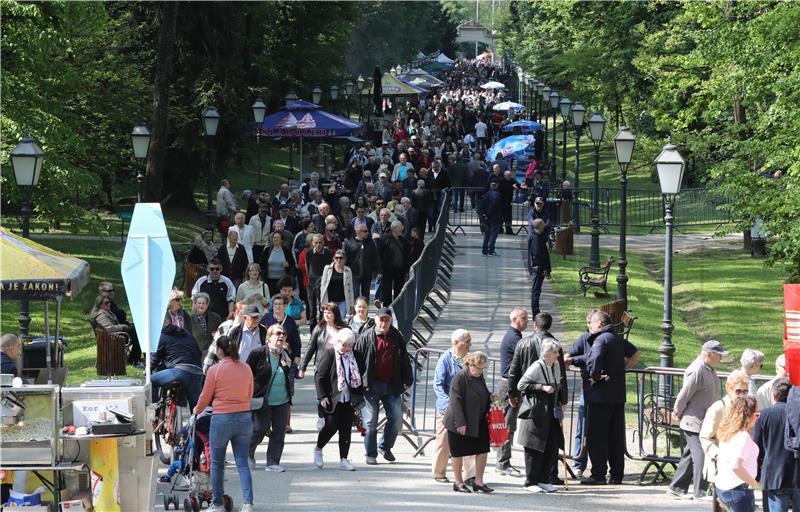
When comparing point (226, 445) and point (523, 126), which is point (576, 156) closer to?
point (523, 126)

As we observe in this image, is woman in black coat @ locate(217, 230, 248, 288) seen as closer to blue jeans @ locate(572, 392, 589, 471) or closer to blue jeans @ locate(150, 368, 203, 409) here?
blue jeans @ locate(150, 368, 203, 409)

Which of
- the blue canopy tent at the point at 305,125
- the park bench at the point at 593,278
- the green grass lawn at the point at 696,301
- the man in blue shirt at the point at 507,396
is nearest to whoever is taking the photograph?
the man in blue shirt at the point at 507,396

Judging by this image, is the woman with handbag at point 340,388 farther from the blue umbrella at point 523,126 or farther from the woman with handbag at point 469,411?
the blue umbrella at point 523,126

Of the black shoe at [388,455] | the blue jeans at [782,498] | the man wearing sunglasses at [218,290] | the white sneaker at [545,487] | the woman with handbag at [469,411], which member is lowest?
the white sneaker at [545,487]

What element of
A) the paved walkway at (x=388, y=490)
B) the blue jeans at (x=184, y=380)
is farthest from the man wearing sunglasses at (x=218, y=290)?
the blue jeans at (x=184, y=380)

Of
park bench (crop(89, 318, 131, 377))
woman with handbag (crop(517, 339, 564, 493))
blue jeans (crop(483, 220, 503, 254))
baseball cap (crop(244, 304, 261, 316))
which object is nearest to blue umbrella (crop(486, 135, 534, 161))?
blue jeans (crop(483, 220, 503, 254))

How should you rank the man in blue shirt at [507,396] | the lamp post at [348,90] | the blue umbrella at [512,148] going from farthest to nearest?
the lamp post at [348,90]
the blue umbrella at [512,148]
the man in blue shirt at [507,396]

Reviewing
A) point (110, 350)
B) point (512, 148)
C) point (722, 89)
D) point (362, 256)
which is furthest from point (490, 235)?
point (512, 148)

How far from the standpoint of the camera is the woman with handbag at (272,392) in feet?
43.0

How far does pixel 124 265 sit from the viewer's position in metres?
12.3

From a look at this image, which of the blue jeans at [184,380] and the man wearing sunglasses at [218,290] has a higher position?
the man wearing sunglasses at [218,290]

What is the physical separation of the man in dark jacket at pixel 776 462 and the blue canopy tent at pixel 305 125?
22.6m

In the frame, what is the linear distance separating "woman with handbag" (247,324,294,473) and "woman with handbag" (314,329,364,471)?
382 mm

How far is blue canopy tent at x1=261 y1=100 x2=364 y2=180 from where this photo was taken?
33156 mm
